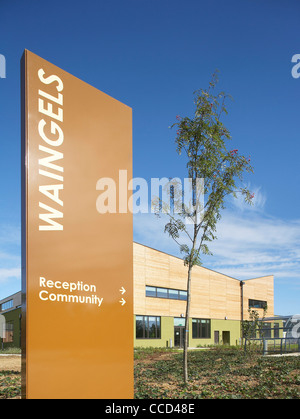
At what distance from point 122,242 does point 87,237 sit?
90cm

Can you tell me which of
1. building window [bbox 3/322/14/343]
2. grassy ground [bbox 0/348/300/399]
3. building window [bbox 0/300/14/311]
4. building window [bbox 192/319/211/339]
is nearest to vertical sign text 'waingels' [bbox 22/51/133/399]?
grassy ground [bbox 0/348/300/399]

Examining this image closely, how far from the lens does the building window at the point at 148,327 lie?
30516 mm

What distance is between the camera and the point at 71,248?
20.5 feet

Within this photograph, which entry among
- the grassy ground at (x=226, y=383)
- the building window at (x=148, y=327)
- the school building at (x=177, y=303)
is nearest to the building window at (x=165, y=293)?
the school building at (x=177, y=303)

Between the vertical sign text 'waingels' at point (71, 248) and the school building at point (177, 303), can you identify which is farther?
the school building at point (177, 303)

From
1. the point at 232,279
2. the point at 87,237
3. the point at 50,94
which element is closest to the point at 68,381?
the point at 87,237

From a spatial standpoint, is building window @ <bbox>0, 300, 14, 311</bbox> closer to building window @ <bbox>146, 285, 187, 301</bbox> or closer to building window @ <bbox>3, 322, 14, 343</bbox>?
building window @ <bbox>3, 322, 14, 343</bbox>

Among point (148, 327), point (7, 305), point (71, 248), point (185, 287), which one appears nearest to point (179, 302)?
point (185, 287)

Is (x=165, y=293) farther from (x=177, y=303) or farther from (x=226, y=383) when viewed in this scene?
(x=226, y=383)

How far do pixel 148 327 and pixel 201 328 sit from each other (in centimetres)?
826

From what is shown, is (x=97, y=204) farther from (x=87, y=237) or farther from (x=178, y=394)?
(x=178, y=394)

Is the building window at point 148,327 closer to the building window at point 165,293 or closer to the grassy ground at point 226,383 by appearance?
the building window at point 165,293

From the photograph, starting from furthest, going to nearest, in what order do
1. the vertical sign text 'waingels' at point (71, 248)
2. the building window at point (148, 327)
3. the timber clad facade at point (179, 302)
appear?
the timber clad facade at point (179, 302), the building window at point (148, 327), the vertical sign text 'waingels' at point (71, 248)

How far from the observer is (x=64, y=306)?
19.6ft
